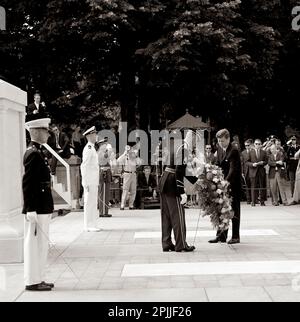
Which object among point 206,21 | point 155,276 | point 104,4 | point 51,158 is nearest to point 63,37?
point 104,4

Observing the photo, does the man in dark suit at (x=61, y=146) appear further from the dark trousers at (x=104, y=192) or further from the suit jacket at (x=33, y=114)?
the suit jacket at (x=33, y=114)

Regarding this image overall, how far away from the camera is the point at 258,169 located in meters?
23.0

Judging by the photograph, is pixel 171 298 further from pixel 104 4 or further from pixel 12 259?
pixel 104 4

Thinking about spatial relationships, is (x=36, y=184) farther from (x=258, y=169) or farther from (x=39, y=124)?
(x=258, y=169)

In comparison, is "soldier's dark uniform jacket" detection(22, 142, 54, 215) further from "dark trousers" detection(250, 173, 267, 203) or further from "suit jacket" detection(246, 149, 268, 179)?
"suit jacket" detection(246, 149, 268, 179)

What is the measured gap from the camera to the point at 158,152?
23828 mm

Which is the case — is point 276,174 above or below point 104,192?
above

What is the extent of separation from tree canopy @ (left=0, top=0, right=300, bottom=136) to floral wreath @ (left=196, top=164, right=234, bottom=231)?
14.1 meters

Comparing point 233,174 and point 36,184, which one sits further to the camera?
point 233,174

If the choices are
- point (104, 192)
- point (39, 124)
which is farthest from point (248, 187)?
point (39, 124)

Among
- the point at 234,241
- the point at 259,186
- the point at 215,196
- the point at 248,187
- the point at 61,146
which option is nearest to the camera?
the point at 215,196

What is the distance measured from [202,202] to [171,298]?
4646 mm

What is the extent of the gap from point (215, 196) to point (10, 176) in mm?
3494

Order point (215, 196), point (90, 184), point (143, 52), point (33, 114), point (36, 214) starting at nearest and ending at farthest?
1. point (36, 214)
2. point (215, 196)
3. point (90, 184)
4. point (33, 114)
5. point (143, 52)
